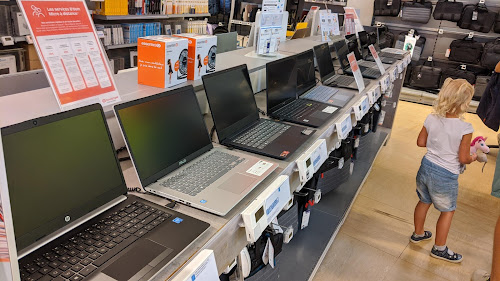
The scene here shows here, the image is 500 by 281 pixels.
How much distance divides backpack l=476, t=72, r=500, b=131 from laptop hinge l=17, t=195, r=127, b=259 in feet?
12.0

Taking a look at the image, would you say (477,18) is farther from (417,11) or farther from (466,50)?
(417,11)

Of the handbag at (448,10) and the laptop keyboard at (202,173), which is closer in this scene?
the laptop keyboard at (202,173)

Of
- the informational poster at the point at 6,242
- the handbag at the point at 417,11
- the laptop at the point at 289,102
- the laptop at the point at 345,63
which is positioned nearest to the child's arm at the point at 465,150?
the laptop at the point at 289,102

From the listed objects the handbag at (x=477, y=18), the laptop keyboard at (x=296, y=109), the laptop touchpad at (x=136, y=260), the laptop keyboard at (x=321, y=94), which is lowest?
the laptop touchpad at (x=136, y=260)

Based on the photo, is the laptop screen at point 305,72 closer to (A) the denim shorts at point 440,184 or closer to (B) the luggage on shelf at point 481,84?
(A) the denim shorts at point 440,184

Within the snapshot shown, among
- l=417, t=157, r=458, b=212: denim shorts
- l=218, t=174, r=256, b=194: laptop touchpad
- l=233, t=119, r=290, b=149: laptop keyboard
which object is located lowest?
l=417, t=157, r=458, b=212: denim shorts

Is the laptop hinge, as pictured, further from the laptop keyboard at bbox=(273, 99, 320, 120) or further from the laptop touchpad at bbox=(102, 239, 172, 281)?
the laptop keyboard at bbox=(273, 99, 320, 120)

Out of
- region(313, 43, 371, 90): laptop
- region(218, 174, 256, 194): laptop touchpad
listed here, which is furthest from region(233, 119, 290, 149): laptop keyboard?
region(313, 43, 371, 90): laptop

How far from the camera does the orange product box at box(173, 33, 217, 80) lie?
154cm

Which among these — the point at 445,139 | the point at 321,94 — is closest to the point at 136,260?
the point at 321,94

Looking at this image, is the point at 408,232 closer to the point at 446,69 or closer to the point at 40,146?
the point at 40,146

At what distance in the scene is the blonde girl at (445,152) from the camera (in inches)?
86.1

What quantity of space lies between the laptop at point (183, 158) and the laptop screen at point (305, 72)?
1.04 m

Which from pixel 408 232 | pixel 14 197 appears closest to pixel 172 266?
pixel 14 197
